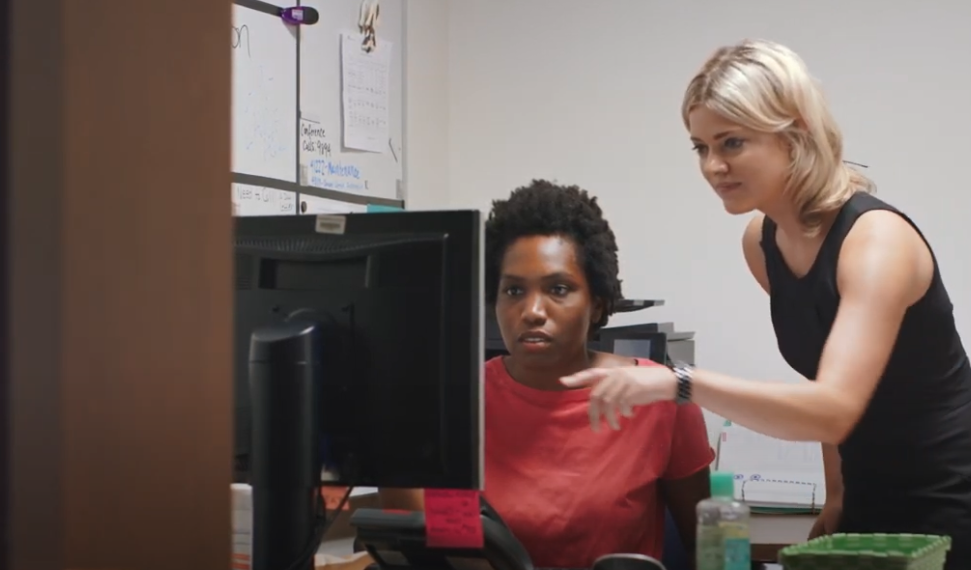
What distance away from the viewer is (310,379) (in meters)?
1.22

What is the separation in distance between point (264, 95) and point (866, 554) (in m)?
2.01

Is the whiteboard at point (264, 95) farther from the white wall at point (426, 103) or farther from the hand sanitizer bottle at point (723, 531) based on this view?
the hand sanitizer bottle at point (723, 531)

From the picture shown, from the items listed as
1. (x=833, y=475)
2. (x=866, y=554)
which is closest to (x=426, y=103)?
(x=833, y=475)

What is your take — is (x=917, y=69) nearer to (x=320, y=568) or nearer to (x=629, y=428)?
(x=629, y=428)

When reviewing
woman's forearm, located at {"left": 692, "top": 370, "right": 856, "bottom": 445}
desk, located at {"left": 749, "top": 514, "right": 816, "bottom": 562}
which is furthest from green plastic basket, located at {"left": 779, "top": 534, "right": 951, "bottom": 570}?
desk, located at {"left": 749, "top": 514, "right": 816, "bottom": 562}

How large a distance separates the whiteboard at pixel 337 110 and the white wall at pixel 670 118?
115 millimetres

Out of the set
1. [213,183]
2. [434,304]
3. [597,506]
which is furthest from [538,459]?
[213,183]

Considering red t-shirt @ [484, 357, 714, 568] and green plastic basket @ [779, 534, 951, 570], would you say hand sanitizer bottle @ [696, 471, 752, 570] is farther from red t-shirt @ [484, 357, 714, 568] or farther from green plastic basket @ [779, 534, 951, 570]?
red t-shirt @ [484, 357, 714, 568]

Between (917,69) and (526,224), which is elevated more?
(917,69)

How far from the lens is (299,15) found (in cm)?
280

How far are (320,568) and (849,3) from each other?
8.21 ft

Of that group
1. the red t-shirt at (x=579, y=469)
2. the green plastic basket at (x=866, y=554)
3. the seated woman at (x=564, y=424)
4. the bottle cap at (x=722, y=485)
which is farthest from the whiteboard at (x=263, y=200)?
the green plastic basket at (x=866, y=554)

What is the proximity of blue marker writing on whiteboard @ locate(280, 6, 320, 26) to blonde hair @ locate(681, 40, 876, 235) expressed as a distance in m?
1.51

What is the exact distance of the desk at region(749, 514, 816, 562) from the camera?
7.02 ft
